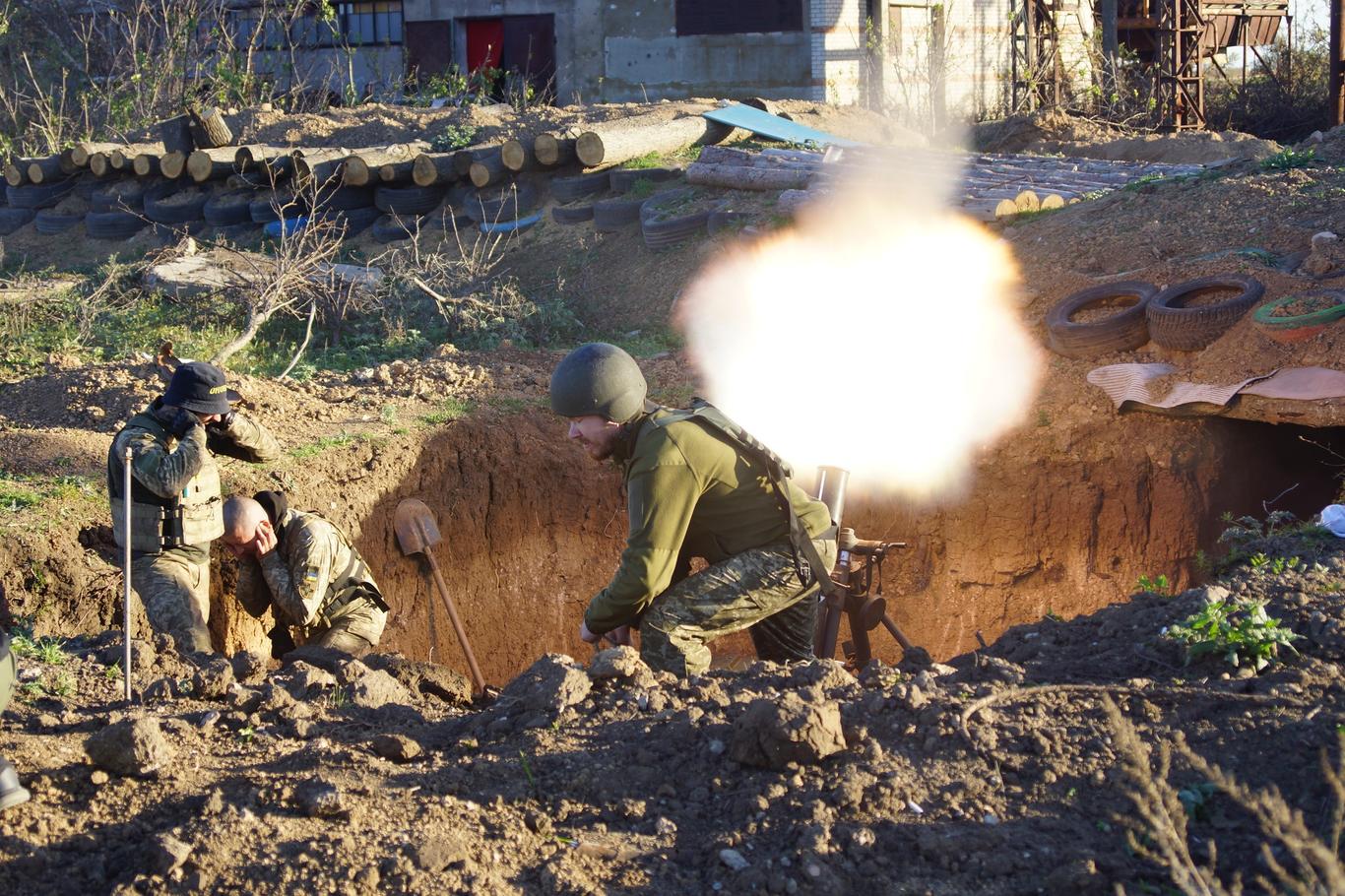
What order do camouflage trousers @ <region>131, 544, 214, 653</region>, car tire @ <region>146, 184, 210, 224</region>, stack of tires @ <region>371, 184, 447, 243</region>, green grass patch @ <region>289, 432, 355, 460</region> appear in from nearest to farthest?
camouflage trousers @ <region>131, 544, 214, 653</region>, green grass patch @ <region>289, 432, 355, 460</region>, stack of tires @ <region>371, 184, 447, 243</region>, car tire @ <region>146, 184, 210, 224</region>

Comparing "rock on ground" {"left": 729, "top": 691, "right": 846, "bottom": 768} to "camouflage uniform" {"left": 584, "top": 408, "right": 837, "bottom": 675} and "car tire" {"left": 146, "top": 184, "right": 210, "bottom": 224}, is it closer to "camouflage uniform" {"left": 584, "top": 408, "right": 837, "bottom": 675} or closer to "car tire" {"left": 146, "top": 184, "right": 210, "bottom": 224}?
"camouflage uniform" {"left": 584, "top": 408, "right": 837, "bottom": 675}

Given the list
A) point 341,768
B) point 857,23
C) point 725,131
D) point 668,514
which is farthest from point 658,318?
point 857,23

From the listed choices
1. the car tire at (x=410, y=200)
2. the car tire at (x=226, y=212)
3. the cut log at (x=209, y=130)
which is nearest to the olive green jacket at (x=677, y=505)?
the car tire at (x=410, y=200)

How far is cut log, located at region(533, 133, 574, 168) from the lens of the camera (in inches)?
529

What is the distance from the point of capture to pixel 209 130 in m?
14.9

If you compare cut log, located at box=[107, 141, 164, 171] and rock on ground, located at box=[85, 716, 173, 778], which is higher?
cut log, located at box=[107, 141, 164, 171]

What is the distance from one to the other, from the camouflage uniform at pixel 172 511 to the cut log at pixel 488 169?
7.42 metres

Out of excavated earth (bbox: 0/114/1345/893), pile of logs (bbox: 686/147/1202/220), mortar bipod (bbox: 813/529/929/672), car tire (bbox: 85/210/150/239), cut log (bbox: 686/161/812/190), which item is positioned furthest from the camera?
car tire (bbox: 85/210/150/239)

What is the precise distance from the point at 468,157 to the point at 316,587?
26.6ft

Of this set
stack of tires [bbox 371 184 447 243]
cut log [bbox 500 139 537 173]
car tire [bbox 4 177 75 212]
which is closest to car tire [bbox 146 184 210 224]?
car tire [bbox 4 177 75 212]

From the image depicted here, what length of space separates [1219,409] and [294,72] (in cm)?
1670

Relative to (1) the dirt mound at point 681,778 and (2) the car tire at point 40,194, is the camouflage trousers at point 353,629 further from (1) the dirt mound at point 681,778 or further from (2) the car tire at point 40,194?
(2) the car tire at point 40,194

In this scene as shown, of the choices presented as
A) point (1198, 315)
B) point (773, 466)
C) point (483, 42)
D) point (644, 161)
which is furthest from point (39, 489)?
point (483, 42)

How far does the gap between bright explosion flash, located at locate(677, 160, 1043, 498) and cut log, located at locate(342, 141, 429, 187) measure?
15.4 feet
